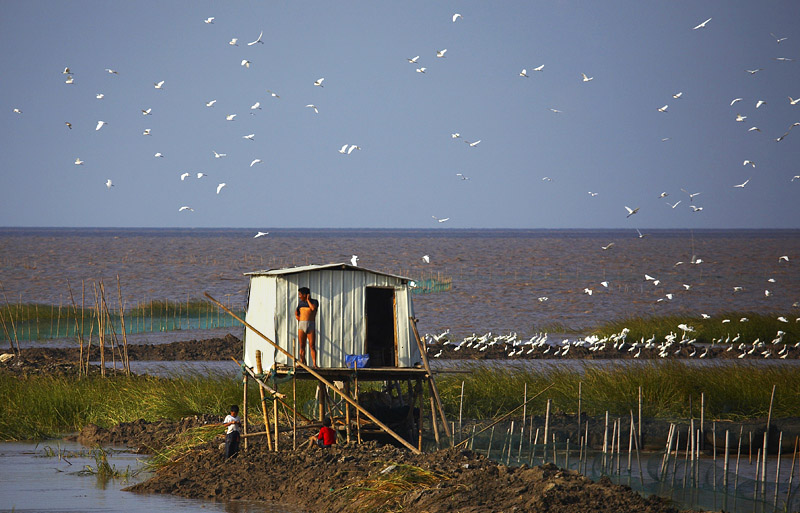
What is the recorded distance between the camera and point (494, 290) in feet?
233

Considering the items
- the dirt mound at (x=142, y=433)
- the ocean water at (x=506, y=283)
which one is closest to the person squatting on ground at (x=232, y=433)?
the dirt mound at (x=142, y=433)

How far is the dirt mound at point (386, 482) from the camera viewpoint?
12109 mm

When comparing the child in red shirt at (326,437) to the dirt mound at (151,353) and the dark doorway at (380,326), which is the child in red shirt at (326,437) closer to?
the dark doorway at (380,326)

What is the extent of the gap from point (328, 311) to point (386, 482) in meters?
4.50

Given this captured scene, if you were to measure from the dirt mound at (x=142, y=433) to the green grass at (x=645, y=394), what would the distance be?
17.6 ft

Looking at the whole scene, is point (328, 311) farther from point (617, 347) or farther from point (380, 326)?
point (617, 347)

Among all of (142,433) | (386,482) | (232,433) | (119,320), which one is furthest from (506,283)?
(386,482)

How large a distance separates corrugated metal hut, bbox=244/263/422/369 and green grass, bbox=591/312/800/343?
23.6 metres

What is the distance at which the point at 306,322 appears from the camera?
16672 millimetres

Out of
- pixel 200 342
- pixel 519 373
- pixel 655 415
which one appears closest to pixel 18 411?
pixel 519 373

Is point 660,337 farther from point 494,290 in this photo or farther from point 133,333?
point 494,290

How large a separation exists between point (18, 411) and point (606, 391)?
495 inches

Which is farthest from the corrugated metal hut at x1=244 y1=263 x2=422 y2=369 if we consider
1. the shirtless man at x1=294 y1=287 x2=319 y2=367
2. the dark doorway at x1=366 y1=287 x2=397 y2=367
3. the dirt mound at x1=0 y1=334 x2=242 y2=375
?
the dirt mound at x1=0 y1=334 x2=242 y2=375

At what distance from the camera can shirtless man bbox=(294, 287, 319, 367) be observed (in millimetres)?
16672
